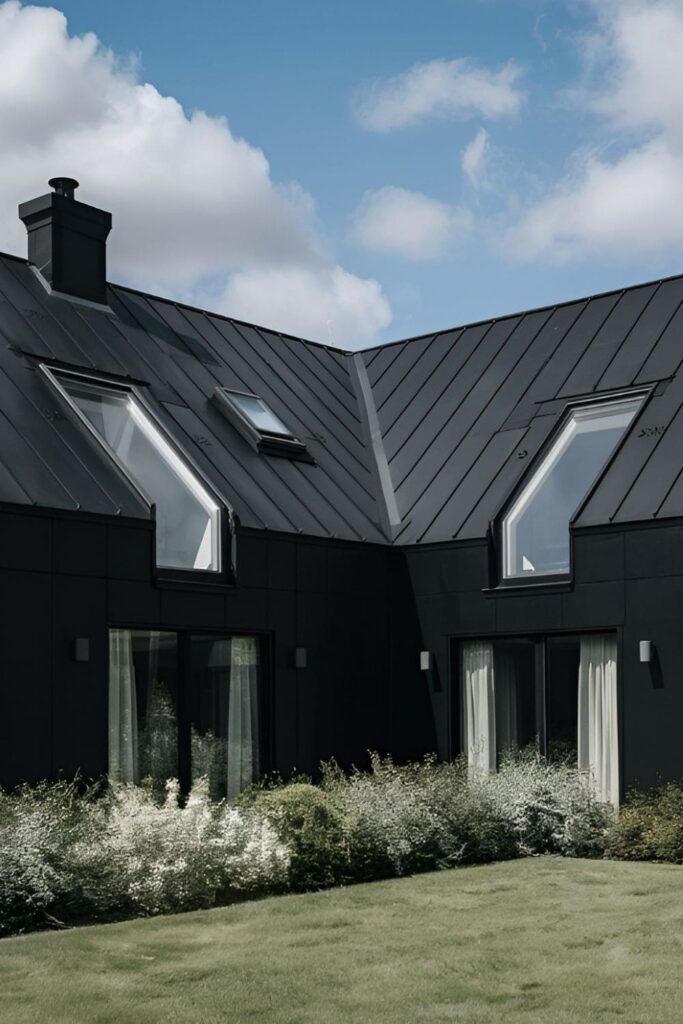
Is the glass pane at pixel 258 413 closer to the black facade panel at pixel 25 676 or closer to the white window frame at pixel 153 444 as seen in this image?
the white window frame at pixel 153 444

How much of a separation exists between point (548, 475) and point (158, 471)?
4.91 m

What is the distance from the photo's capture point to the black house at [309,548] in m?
13.0

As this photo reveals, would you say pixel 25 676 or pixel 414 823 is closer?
pixel 25 676

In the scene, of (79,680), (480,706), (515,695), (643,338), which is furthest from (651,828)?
(643,338)

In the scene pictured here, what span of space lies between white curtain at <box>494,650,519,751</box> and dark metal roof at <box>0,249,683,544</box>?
1.64m

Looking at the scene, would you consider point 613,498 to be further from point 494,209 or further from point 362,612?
point 494,209

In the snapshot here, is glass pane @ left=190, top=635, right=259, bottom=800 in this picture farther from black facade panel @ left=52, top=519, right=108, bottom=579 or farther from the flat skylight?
the flat skylight

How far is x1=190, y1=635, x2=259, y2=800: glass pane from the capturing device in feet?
46.2

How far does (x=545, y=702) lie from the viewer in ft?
49.9

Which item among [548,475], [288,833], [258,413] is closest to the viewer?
[288,833]

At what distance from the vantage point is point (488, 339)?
776 inches

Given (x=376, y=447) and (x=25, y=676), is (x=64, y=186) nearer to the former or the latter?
(x=376, y=447)

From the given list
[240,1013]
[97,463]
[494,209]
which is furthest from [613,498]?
[240,1013]

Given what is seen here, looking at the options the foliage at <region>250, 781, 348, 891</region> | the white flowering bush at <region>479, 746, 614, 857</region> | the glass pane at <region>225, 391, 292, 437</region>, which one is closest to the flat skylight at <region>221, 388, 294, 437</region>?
the glass pane at <region>225, 391, 292, 437</region>
